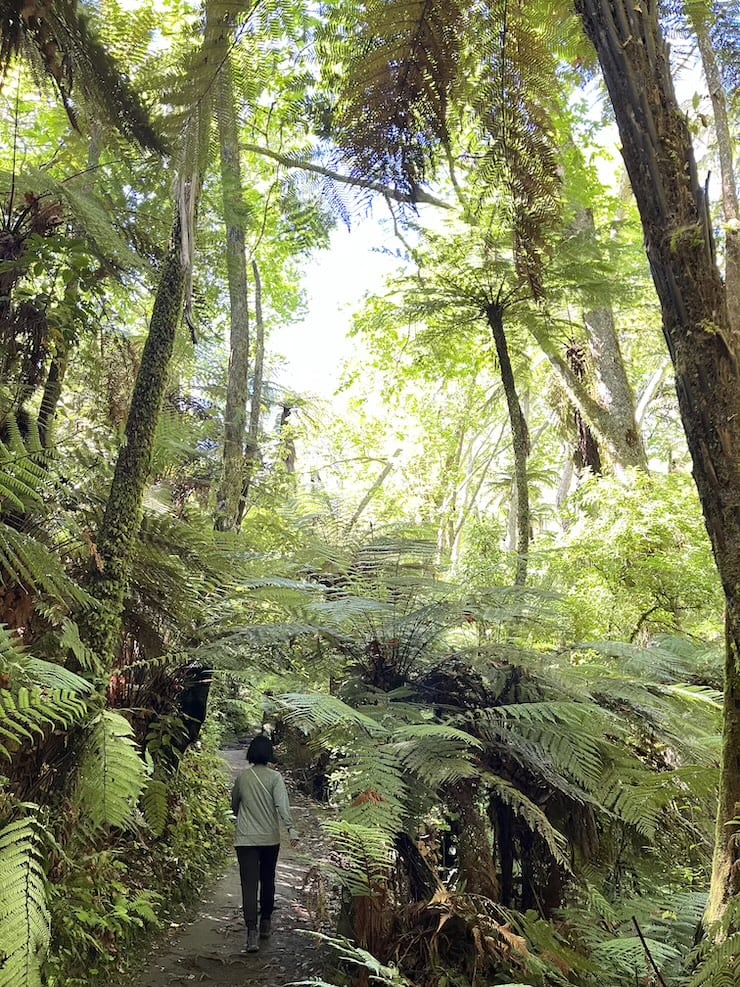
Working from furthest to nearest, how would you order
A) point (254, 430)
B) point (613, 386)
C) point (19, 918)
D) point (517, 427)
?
point (254, 430) < point (613, 386) < point (517, 427) < point (19, 918)

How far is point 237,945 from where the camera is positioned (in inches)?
153

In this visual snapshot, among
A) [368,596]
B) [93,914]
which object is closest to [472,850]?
[368,596]

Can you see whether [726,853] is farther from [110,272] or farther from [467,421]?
[467,421]

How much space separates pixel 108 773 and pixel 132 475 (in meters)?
1.27

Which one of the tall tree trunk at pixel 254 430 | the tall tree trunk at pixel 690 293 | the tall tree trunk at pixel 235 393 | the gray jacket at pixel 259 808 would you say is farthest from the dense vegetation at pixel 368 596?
the tall tree trunk at pixel 254 430

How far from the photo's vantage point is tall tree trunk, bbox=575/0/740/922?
5.70 ft

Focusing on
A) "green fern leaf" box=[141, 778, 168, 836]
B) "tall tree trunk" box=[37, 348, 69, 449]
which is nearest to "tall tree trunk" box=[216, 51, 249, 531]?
"tall tree trunk" box=[37, 348, 69, 449]

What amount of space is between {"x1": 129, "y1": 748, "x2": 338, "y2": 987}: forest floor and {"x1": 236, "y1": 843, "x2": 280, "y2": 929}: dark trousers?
0.18 meters

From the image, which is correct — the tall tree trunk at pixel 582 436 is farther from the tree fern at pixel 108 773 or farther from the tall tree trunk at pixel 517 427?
the tree fern at pixel 108 773

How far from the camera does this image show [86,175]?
3984 millimetres

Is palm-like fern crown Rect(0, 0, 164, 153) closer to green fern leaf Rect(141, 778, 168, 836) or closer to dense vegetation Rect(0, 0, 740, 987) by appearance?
dense vegetation Rect(0, 0, 740, 987)

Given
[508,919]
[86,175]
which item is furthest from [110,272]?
[508,919]

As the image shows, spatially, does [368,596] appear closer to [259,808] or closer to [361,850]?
[361,850]

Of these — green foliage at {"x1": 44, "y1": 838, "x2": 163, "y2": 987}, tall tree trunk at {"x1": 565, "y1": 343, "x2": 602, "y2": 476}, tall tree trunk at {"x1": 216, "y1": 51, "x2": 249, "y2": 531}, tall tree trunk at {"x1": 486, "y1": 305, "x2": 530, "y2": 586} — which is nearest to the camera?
green foliage at {"x1": 44, "y1": 838, "x2": 163, "y2": 987}
